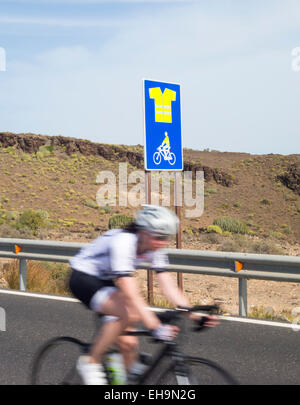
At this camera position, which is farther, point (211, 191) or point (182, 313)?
point (211, 191)

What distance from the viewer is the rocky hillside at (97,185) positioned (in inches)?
1862


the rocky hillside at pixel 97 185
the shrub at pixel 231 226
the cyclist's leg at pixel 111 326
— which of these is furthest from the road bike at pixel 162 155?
the shrub at pixel 231 226

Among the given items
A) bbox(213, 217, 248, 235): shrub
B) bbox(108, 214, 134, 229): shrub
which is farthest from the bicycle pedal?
bbox(213, 217, 248, 235): shrub

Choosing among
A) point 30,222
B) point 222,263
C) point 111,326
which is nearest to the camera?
point 111,326

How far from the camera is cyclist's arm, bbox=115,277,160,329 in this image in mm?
3605

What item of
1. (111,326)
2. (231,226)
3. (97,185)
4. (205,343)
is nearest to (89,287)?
(111,326)

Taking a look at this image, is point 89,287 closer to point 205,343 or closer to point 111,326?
point 111,326

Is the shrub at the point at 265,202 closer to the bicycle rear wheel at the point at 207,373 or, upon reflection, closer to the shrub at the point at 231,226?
the shrub at the point at 231,226

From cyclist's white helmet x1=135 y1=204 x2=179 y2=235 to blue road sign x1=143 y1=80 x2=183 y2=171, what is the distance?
6.60 m

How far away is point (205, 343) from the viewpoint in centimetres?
704

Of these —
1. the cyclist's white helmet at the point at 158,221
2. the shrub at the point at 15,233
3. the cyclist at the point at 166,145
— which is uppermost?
the cyclist at the point at 166,145

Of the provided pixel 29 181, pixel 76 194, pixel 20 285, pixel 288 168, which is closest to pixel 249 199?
pixel 288 168

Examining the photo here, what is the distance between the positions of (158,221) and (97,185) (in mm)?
58650

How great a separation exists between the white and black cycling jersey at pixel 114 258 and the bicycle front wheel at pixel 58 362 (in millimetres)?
598
